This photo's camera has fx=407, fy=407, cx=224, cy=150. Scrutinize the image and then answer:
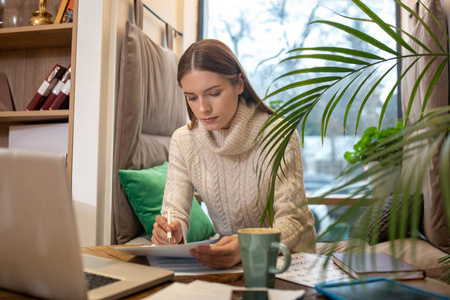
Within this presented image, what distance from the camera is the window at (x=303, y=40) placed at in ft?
9.65

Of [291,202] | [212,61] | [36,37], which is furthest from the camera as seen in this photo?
[36,37]

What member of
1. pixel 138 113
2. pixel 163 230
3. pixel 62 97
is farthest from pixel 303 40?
pixel 163 230

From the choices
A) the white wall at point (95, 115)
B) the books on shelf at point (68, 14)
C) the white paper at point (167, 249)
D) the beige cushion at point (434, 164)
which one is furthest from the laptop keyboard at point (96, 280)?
the beige cushion at point (434, 164)

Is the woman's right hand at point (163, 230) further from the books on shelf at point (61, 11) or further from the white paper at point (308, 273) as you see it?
the books on shelf at point (61, 11)

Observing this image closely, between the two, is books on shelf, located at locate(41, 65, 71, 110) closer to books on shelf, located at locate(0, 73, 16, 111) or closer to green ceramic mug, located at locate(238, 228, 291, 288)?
books on shelf, located at locate(0, 73, 16, 111)

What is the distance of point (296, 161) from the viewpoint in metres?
1.42

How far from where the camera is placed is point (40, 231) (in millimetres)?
565

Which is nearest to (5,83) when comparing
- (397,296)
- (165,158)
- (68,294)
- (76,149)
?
(76,149)

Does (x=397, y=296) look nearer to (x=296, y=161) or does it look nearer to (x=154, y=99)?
(x=296, y=161)

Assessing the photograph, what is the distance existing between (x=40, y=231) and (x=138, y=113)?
1.61 meters

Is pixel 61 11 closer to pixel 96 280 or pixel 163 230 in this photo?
pixel 163 230

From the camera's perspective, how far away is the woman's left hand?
853mm

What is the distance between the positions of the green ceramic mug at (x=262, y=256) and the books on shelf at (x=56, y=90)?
1.77 m

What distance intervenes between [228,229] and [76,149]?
93 cm
